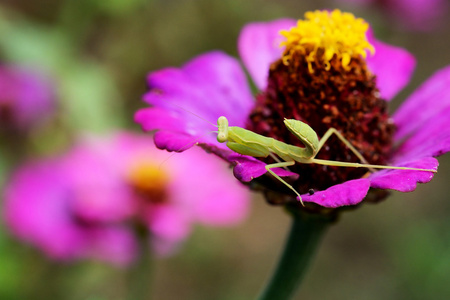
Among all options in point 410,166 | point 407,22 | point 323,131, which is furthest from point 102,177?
point 407,22

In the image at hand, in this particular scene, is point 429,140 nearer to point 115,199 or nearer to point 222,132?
point 222,132

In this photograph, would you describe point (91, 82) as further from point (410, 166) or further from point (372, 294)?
point (410, 166)

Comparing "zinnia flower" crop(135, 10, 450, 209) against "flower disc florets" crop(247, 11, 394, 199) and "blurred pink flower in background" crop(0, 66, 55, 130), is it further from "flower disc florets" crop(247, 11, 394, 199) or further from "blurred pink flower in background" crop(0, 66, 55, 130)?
"blurred pink flower in background" crop(0, 66, 55, 130)

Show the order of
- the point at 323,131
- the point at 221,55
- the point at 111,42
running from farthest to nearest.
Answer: the point at 111,42
the point at 221,55
the point at 323,131

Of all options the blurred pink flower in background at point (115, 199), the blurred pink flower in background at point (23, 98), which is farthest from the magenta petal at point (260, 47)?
the blurred pink flower in background at point (23, 98)

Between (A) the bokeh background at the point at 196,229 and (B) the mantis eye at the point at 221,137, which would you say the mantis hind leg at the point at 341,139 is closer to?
(B) the mantis eye at the point at 221,137

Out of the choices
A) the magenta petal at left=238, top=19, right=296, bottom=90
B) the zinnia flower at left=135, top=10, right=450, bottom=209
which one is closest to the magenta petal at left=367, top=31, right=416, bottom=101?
the zinnia flower at left=135, top=10, right=450, bottom=209
